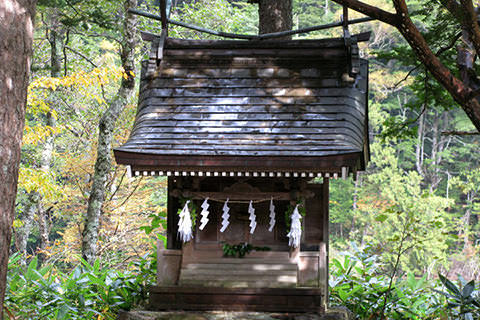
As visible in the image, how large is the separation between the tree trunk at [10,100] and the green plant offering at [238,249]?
416 centimetres

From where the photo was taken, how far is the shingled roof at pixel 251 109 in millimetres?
6934

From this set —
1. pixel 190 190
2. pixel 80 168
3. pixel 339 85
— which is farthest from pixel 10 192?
pixel 80 168

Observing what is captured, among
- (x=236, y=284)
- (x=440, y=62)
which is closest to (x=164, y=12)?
(x=236, y=284)

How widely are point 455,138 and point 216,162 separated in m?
27.9

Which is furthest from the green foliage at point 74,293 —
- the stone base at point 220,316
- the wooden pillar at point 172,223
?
the wooden pillar at point 172,223

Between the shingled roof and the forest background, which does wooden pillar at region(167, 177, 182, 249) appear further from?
the shingled roof

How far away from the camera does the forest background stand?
7.85 metres

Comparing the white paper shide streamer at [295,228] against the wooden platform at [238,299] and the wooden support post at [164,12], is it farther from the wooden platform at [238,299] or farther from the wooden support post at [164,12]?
the wooden support post at [164,12]

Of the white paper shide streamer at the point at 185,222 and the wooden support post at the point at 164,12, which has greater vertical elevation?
the wooden support post at the point at 164,12

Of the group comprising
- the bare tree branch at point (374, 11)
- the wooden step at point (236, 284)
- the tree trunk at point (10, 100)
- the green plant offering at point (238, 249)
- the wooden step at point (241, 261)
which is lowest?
the wooden step at point (236, 284)

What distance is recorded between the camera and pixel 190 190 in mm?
7754

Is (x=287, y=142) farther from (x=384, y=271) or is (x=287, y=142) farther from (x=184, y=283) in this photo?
(x=384, y=271)

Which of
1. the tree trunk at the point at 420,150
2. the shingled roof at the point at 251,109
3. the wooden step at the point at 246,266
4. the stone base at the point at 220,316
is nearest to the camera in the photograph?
the shingled roof at the point at 251,109

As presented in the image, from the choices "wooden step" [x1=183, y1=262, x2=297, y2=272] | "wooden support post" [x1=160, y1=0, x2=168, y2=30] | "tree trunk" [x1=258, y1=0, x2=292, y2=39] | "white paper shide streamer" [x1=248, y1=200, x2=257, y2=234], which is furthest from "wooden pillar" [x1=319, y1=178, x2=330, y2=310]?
"tree trunk" [x1=258, y1=0, x2=292, y2=39]
